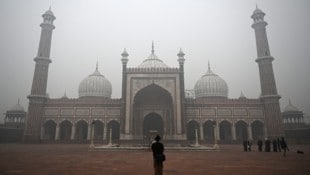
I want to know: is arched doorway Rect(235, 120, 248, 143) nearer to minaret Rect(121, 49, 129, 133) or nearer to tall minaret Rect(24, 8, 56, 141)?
minaret Rect(121, 49, 129, 133)

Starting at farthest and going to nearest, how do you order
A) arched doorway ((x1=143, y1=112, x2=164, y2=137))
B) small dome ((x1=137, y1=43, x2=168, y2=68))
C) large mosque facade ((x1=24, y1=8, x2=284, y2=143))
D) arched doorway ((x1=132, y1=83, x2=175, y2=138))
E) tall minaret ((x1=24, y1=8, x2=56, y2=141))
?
small dome ((x1=137, y1=43, x2=168, y2=68)) < arched doorway ((x1=143, y1=112, x2=164, y2=137)) < tall minaret ((x1=24, y1=8, x2=56, y2=141)) < arched doorway ((x1=132, y1=83, x2=175, y2=138)) < large mosque facade ((x1=24, y1=8, x2=284, y2=143))

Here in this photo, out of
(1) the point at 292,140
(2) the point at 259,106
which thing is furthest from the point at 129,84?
(1) the point at 292,140

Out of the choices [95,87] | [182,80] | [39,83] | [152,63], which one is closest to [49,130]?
[39,83]

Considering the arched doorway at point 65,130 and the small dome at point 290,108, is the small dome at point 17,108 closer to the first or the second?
the arched doorway at point 65,130

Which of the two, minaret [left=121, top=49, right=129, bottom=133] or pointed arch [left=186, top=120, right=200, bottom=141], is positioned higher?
minaret [left=121, top=49, right=129, bottom=133]

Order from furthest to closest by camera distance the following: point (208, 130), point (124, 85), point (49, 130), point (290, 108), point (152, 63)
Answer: point (290, 108), point (152, 63), point (49, 130), point (208, 130), point (124, 85)

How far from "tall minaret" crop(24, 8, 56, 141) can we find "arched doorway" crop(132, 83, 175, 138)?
10725 mm

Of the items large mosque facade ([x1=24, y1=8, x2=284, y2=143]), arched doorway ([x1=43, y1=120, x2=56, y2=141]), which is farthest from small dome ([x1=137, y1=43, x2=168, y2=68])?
arched doorway ([x1=43, y1=120, x2=56, y2=141])

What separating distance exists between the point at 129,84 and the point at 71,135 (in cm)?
892

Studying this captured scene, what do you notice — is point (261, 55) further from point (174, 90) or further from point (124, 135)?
point (124, 135)

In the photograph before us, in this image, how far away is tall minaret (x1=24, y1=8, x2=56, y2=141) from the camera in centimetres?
2533

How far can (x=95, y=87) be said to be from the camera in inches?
1243

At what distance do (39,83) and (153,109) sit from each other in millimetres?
13509

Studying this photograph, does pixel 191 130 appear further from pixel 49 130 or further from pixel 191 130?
pixel 49 130
